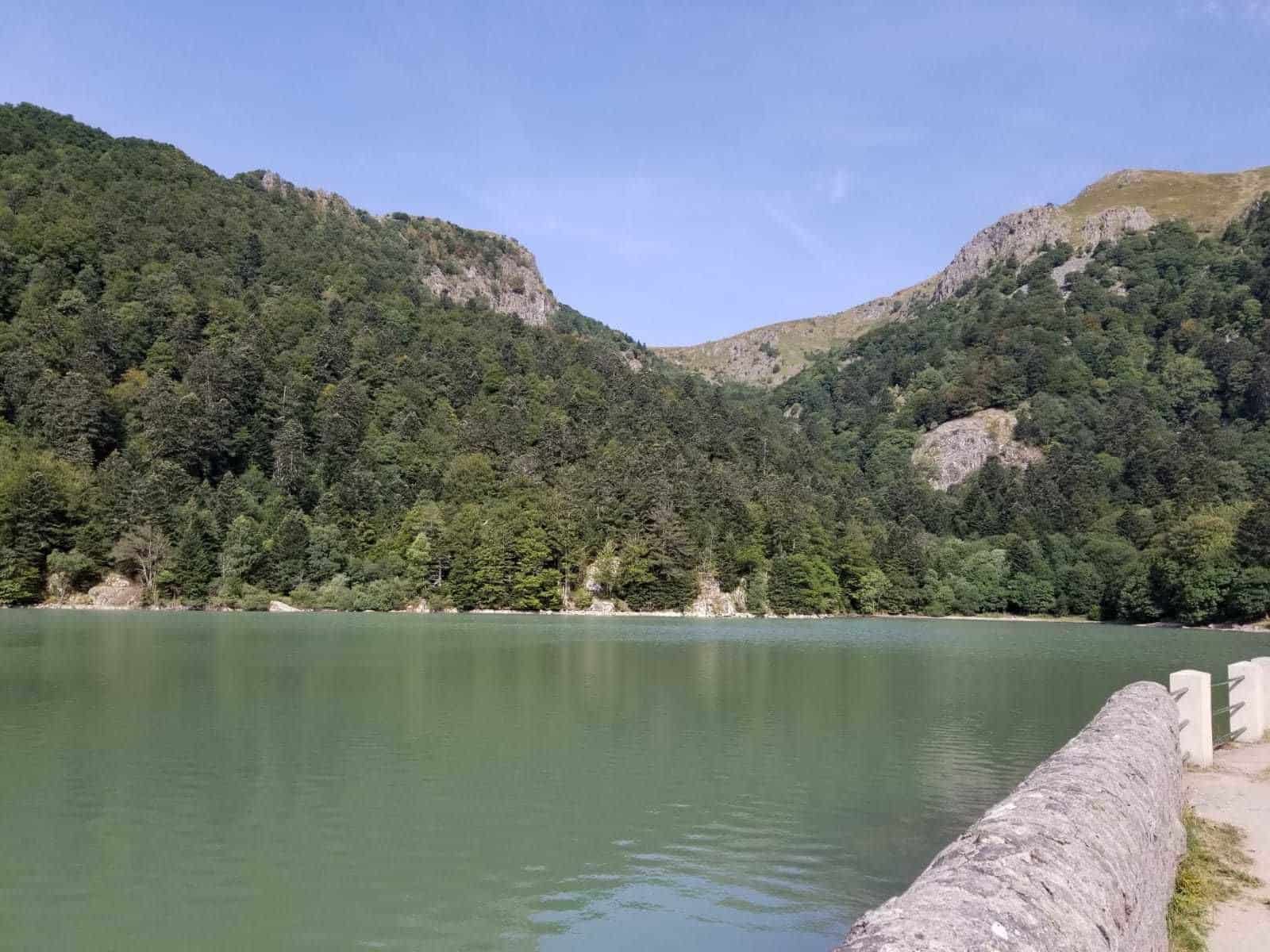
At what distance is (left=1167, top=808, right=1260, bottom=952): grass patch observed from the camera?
8344 millimetres

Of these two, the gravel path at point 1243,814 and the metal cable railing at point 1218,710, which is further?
the metal cable railing at point 1218,710

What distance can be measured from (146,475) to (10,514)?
13.8 metres

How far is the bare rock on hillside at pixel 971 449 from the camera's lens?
174 m

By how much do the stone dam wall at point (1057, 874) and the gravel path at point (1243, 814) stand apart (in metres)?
0.56

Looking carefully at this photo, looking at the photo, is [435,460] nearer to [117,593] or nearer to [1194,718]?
[117,593]

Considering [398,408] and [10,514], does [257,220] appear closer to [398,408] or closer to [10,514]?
[398,408]

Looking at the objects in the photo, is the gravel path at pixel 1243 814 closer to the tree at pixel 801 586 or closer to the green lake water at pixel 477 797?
the green lake water at pixel 477 797

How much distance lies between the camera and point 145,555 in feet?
303

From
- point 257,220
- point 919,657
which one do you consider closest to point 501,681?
point 919,657

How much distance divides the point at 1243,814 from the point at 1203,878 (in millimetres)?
3225

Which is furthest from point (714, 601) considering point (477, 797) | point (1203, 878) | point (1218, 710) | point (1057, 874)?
point (1057, 874)

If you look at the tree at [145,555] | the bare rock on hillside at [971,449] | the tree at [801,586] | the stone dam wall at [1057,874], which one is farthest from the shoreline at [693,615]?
Answer: the stone dam wall at [1057,874]

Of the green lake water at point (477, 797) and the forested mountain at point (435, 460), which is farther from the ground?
the forested mountain at point (435, 460)

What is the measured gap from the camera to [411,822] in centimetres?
1434
